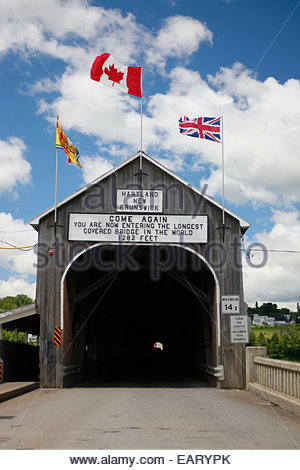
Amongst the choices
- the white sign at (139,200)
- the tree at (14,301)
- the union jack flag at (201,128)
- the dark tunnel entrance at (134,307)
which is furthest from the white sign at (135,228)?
the tree at (14,301)

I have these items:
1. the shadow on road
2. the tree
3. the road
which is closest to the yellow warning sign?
the shadow on road

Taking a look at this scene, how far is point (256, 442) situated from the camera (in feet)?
23.5

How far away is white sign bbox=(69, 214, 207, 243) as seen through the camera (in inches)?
742

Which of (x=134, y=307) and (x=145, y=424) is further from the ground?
(x=134, y=307)

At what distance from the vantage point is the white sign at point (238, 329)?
1795 centimetres

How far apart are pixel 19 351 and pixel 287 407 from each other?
634 inches

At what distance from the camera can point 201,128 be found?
19.0 m

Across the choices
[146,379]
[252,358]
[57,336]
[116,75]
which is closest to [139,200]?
[116,75]

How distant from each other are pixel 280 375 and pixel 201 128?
9955mm

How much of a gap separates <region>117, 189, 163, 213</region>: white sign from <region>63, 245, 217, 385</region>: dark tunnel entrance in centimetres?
163

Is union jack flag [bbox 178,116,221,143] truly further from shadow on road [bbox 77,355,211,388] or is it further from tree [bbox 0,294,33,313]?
tree [bbox 0,294,33,313]

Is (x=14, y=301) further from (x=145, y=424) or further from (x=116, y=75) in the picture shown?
(x=145, y=424)

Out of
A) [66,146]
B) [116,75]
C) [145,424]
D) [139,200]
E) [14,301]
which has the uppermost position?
[116,75]

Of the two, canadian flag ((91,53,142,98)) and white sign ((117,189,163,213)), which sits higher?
canadian flag ((91,53,142,98))
